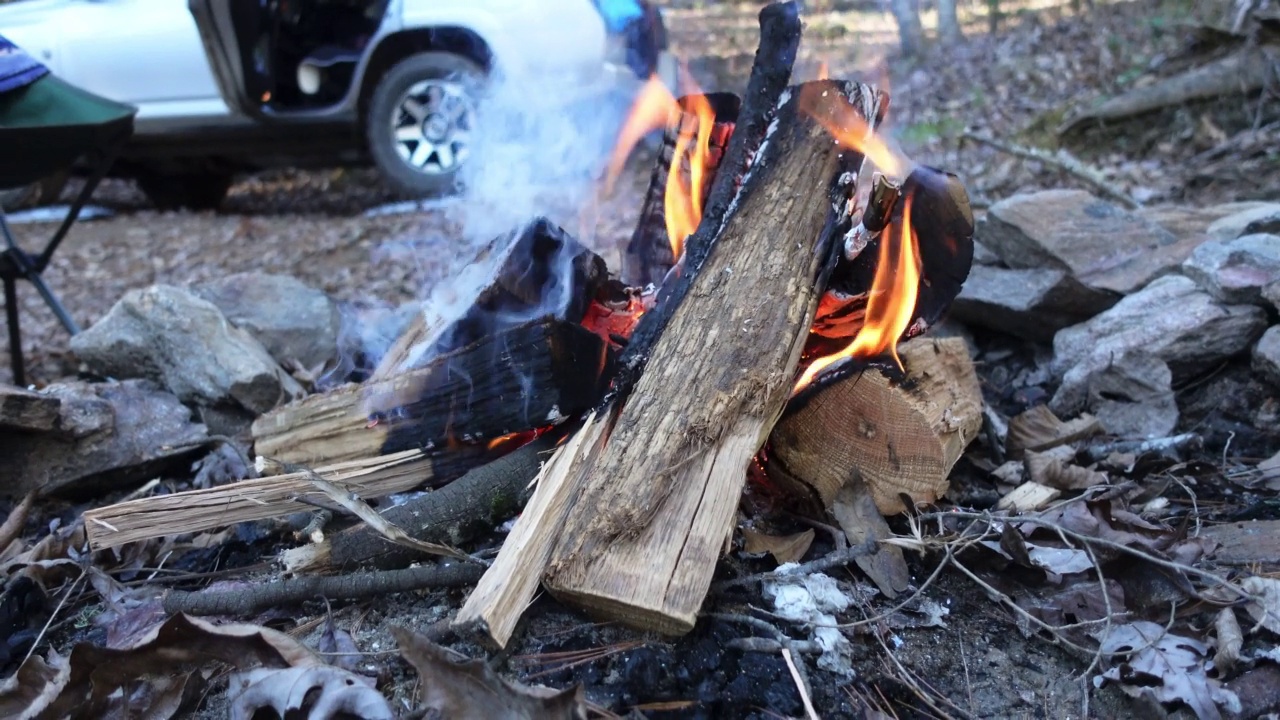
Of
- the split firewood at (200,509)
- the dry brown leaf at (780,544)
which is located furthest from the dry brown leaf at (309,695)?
the dry brown leaf at (780,544)

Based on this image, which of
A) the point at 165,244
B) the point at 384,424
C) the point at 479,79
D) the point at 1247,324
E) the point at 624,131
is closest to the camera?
the point at 384,424

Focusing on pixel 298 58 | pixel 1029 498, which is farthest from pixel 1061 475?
pixel 298 58

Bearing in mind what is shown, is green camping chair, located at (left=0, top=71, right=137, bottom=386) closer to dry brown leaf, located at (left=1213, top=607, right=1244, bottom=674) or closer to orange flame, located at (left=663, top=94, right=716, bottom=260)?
orange flame, located at (left=663, top=94, right=716, bottom=260)

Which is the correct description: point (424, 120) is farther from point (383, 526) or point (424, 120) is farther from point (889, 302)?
point (383, 526)

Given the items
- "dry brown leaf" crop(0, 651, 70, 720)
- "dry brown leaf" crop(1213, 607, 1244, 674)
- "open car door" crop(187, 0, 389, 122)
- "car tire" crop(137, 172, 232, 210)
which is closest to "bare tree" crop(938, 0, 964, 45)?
"open car door" crop(187, 0, 389, 122)

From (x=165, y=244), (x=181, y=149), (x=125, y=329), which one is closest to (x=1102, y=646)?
(x=125, y=329)

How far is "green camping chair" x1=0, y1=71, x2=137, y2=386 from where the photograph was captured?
353 cm

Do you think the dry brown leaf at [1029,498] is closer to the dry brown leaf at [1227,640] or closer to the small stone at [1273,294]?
the dry brown leaf at [1227,640]

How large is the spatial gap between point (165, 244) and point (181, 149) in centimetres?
99

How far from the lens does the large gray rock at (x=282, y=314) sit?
3984 mm

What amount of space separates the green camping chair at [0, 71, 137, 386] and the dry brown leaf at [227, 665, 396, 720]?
9.18 ft

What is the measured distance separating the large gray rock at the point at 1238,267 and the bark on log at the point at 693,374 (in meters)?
1.65

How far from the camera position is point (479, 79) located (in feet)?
21.4

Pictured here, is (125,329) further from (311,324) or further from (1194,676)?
(1194,676)
